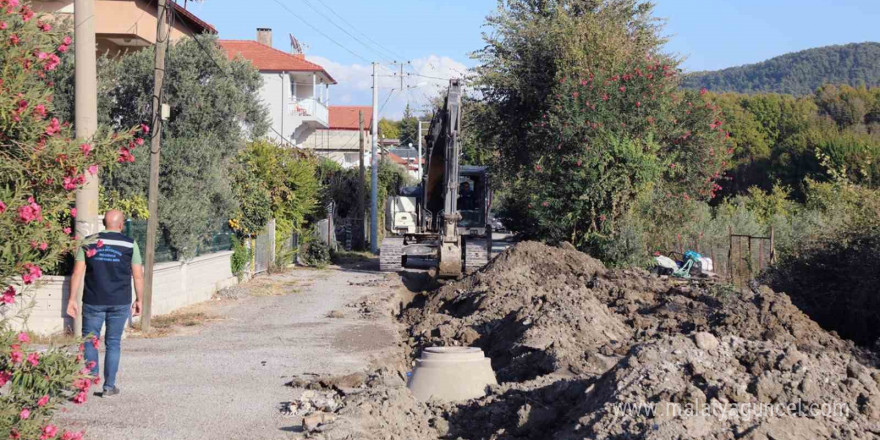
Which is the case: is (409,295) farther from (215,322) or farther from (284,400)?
(284,400)

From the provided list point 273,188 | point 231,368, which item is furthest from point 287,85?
point 231,368

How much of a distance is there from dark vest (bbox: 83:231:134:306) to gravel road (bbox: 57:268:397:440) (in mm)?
976

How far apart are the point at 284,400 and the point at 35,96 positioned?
4.68 meters

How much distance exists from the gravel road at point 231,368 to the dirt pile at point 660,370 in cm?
161

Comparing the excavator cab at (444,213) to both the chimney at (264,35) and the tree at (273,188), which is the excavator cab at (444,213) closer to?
the tree at (273,188)

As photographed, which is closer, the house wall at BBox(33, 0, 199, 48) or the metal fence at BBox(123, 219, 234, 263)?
the metal fence at BBox(123, 219, 234, 263)

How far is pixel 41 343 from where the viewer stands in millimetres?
12109

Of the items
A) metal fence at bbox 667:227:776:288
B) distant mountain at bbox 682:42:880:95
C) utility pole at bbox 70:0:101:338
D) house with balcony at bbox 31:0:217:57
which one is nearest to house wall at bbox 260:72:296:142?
house with balcony at bbox 31:0:217:57

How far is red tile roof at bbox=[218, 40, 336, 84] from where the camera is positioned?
4428cm

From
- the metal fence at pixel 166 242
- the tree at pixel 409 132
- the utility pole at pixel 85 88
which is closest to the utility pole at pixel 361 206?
the metal fence at pixel 166 242

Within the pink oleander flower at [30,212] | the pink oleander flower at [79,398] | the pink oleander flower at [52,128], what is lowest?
the pink oleander flower at [79,398]

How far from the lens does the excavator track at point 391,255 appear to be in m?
24.4

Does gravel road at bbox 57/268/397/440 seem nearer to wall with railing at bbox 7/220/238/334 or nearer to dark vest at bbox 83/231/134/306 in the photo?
wall with railing at bbox 7/220/238/334

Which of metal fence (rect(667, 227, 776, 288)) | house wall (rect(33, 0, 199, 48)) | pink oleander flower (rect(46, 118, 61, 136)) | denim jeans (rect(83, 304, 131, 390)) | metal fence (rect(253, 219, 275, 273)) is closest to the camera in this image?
pink oleander flower (rect(46, 118, 61, 136))
